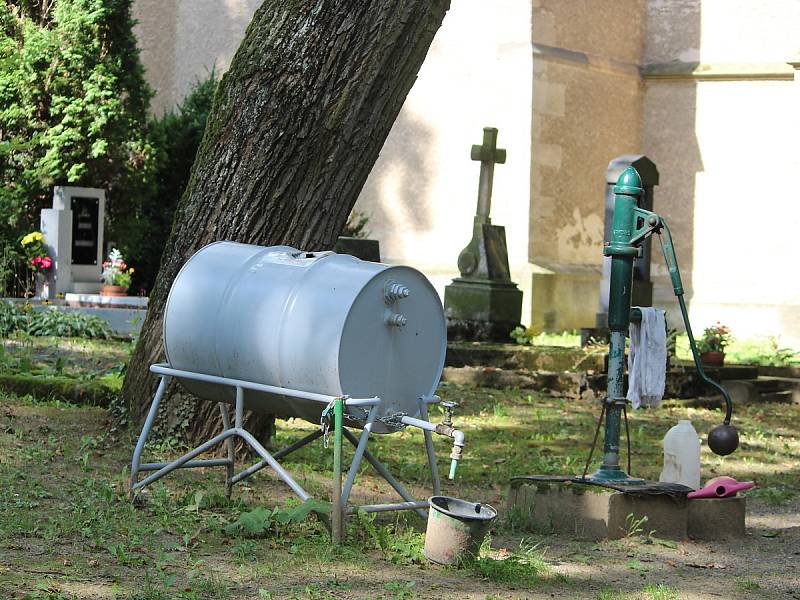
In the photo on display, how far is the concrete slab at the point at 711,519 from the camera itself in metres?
5.34

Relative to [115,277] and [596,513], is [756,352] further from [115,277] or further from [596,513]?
[596,513]

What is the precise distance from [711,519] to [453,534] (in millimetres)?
1558

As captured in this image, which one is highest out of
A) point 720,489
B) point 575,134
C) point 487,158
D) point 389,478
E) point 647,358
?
point 575,134

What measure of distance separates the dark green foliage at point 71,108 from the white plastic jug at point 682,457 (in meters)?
12.9

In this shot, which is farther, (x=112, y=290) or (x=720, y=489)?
(x=112, y=290)

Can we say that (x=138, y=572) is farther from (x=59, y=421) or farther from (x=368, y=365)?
(x=59, y=421)

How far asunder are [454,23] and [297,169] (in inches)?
444

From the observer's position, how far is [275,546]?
4.58 meters

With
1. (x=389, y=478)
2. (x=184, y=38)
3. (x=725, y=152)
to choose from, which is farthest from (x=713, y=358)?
(x=184, y=38)

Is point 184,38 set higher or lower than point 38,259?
higher

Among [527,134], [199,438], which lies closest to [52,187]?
[527,134]

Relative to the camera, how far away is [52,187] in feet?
56.3

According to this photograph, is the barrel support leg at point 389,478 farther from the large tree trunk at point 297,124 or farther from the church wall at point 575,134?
the church wall at point 575,134

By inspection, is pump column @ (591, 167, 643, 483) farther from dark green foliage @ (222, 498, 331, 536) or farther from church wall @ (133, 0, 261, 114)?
church wall @ (133, 0, 261, 114)
